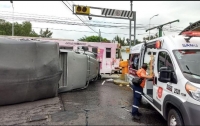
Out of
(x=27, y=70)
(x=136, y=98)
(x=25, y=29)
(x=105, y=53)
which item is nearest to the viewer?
(x=136, y=98)

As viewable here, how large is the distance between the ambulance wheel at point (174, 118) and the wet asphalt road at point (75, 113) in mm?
1141

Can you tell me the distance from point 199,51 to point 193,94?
147 cm

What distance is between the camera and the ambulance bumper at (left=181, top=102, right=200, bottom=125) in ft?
11.9

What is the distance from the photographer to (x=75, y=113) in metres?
6.20

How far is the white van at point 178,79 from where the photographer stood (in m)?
3.77

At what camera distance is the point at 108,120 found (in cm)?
561

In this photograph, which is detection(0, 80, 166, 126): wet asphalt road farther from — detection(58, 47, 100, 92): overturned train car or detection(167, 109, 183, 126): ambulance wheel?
detection(58, 47, 100, 92): overturned train car

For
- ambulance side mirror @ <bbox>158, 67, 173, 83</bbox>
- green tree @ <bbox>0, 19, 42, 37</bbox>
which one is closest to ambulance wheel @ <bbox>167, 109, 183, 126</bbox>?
ambulance side mirror @ <bbox>158, 67, 173, 83</bbox>

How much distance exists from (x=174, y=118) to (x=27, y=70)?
5.16 meters

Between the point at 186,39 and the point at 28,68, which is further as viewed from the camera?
the point at 28,68

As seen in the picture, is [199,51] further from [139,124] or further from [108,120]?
[108,120]

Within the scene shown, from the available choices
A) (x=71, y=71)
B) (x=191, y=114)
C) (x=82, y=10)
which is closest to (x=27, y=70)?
(x=71, y=71)

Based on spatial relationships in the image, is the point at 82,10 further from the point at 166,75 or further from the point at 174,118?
the point at 174,118

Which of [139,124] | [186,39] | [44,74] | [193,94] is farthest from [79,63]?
[193,94]
